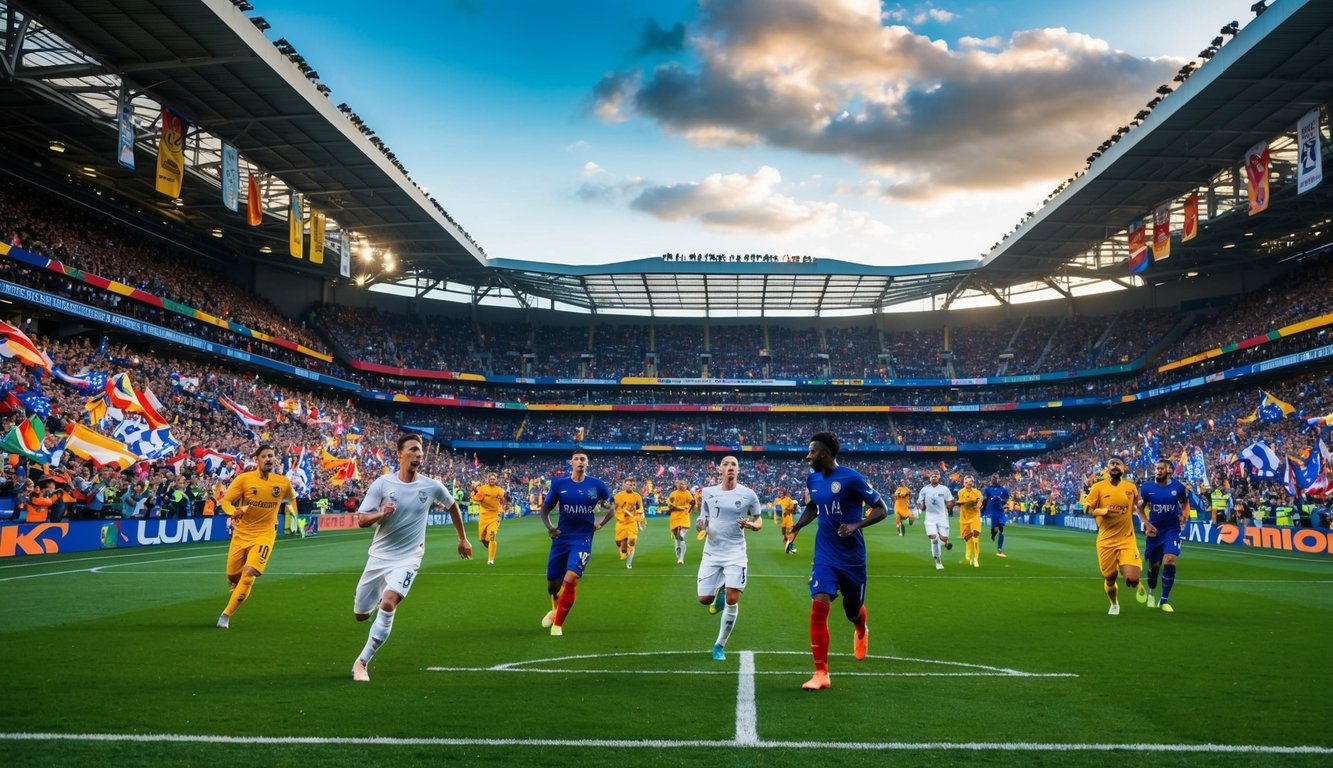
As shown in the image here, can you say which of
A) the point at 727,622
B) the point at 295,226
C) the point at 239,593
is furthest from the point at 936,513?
the point at 295,226

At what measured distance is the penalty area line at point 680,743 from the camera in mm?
6789

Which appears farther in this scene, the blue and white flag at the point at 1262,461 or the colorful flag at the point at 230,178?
the colorful flag at the point at 230,178

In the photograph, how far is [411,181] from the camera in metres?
51.9

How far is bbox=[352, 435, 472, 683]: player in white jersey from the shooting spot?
9.34 meters

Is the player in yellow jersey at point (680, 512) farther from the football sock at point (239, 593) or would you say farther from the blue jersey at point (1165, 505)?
the football sock at point (239, 593)

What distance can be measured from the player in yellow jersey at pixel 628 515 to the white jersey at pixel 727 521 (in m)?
10.0

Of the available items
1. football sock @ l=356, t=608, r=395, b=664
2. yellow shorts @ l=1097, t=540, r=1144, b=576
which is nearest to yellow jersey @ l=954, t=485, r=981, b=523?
yellow shorts @ l=1097, t=540, r=1144, b=576

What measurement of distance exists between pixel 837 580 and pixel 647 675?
2.14 m

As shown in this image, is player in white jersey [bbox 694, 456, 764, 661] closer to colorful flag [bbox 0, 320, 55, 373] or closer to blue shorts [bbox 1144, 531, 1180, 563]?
blue shorts [bbox 1144, 531, 1180, 563]

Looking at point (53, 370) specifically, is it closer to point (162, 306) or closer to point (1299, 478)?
point (162, 306)

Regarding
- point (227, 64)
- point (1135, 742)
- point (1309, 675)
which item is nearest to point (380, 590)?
point (1135, 742)

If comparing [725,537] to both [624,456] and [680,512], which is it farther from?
[624,456]

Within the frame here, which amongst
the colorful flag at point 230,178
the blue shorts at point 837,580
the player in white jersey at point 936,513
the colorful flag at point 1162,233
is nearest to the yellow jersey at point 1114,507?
the blue shorts at point 837,580

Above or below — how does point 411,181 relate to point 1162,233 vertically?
above
